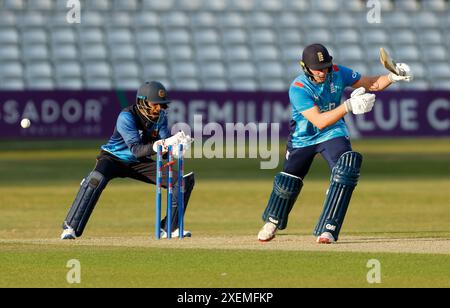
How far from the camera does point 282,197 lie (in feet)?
39.0

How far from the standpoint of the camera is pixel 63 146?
105 feet

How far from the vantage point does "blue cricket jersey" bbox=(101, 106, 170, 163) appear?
1207 cm

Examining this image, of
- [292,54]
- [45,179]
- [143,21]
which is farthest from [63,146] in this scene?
[45,179]

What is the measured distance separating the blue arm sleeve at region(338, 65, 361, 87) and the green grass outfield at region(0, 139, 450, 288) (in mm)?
1572

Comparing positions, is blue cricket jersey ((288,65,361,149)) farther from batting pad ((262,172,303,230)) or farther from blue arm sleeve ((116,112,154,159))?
blue arm sleeve ((116,112,154,159))

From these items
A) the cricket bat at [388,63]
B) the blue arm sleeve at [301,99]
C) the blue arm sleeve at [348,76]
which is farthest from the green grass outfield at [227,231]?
the cricket bat at [388,63]

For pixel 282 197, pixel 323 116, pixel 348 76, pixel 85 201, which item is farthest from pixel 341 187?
pixel 85 201

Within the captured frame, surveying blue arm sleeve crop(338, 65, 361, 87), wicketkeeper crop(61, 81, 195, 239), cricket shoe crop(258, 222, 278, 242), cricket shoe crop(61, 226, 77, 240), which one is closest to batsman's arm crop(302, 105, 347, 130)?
blue arm sleeve crop(338, 65, 361, 87)

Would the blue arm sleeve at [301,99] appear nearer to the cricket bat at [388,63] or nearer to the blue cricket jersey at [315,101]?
the blue cricket jersey at [315,101]

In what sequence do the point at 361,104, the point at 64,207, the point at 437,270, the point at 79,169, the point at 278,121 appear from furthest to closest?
the point at 278,121, the point at 79,169, the point at 64,207, the point at 361,104, the point at 437,270
